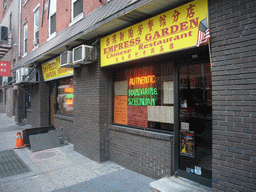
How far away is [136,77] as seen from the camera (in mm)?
5375

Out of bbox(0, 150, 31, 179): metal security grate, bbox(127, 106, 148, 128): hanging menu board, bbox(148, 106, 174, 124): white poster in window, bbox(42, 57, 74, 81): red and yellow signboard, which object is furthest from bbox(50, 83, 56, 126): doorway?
bbox(148, 106, 174, 124): white poster in window

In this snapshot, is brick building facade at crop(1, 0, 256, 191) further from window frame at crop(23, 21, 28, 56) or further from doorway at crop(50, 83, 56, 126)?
window frame at crop(23, 21, 28, 56)

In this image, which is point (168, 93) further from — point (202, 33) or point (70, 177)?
point (70, 177)

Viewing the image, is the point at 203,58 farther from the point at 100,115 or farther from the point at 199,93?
the point at 100,115

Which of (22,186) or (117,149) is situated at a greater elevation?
(117,149)

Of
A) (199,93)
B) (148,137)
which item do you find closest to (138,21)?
(199,93)

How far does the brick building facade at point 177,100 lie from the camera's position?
9.32ft

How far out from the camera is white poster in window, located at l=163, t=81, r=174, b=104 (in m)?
4.45

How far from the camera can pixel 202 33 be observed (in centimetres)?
321

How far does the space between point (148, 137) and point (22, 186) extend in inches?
124

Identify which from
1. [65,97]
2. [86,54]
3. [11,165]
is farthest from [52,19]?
[11,165]

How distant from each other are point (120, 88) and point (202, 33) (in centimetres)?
317

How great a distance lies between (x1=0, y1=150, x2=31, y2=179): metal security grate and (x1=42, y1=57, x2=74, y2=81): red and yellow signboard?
3647 millimetres

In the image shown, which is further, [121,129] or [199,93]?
[121,129]
